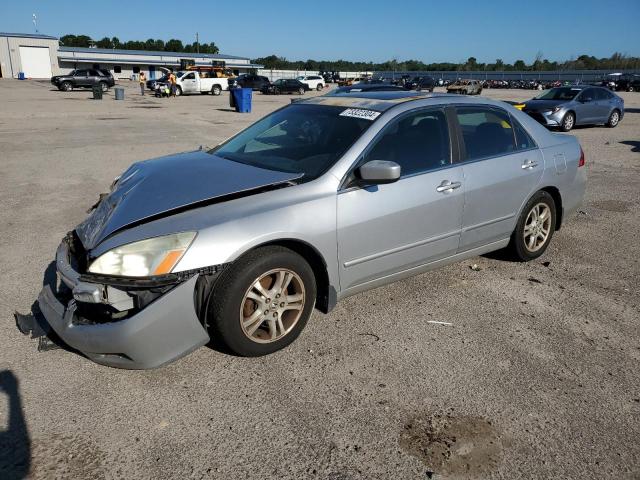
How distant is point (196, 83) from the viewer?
122 feet

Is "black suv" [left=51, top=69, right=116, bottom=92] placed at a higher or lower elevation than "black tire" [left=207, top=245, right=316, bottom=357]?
higher

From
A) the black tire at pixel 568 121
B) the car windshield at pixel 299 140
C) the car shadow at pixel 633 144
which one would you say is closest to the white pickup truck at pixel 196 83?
the black tire at pixel 568 121

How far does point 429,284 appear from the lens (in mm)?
4520

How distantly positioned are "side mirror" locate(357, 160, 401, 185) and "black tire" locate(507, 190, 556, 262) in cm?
190

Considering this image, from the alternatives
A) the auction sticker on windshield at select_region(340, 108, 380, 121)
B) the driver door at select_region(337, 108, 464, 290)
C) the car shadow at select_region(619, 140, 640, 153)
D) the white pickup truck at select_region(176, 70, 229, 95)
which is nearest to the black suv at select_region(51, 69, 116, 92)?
the white pickup truck at select_region(176, 70, 229, 95)

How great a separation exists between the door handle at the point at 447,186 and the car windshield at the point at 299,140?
737 mm

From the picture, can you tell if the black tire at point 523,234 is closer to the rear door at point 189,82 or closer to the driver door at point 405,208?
the driver door at point 405,208

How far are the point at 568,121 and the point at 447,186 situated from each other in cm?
1491

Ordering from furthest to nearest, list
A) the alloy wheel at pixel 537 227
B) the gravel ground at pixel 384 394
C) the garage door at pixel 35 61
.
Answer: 1. the garage door at pixel 35 61
2. the alloy wheel at pixel 537 227
3. the gravel ground at pixel 384 394

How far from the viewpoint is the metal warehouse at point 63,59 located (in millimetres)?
62469

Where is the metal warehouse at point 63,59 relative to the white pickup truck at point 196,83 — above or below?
above

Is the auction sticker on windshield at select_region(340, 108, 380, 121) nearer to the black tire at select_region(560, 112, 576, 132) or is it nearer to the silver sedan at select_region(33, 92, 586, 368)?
the silver sedan at select_region(33, 92, 586, 368)

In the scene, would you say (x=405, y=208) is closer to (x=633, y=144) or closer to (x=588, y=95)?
(x=633, y=144)

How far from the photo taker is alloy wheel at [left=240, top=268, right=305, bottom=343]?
10.2 ft
